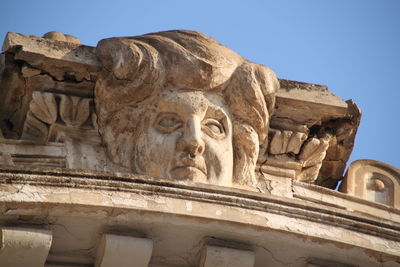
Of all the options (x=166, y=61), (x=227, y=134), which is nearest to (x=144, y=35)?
(x=166, y=61)

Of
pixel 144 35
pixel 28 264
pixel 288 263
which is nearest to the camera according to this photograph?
pixel 28 264

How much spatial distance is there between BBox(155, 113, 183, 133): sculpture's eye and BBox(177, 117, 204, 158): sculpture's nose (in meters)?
0.08

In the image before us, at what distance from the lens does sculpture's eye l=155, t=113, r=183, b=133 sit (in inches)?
313

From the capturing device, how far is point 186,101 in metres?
8.02

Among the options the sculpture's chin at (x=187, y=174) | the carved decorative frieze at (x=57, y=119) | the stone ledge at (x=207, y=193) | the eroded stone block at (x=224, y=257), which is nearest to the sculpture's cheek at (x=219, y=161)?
the sculpture's chin at (x=187, y=174)

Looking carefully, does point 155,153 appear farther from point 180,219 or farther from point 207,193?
point 180,219

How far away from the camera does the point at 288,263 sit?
7660mm

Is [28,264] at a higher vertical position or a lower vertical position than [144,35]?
lower

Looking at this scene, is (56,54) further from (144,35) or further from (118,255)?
(118,255)

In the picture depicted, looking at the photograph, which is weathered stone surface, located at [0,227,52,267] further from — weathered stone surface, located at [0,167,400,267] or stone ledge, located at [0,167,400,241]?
stone ledge, located at [0,167,400,241]

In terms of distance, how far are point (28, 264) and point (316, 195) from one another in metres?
2.17

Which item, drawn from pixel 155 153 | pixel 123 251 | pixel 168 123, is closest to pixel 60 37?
pixel 168 123

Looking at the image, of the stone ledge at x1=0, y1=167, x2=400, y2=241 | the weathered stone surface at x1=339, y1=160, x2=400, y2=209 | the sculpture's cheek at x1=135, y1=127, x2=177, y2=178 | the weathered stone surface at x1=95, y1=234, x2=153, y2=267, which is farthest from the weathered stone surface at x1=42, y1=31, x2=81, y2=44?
the weathered stone surface at x1=339, y1=160, x2=400, y2=209

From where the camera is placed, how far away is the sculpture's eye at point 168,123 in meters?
7.95
